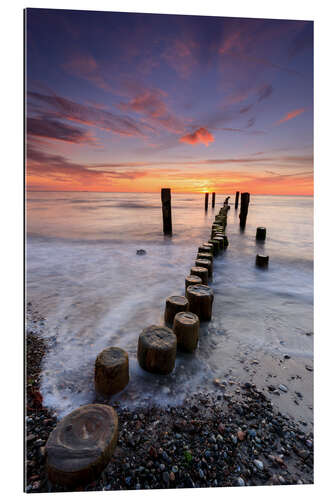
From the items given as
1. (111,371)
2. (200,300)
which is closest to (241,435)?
(111,371)

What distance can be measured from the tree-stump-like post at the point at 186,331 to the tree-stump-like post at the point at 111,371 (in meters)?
0.69

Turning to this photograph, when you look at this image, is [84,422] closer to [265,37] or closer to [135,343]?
[135,343]

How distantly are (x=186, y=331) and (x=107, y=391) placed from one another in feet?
3.00

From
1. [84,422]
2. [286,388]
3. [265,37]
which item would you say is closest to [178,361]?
[286,388]

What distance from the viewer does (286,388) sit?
2178mm

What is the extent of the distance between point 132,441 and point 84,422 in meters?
0.45

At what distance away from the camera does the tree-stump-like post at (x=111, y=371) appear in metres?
1.86

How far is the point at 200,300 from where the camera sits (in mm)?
3059

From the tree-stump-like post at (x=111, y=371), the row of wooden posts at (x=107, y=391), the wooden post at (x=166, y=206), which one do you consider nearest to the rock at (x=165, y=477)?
the row of wooden posts at (x=107, y=391)

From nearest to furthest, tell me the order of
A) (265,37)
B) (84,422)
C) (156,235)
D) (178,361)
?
(84,422) → (178,361) → (265,37) → (156,235)

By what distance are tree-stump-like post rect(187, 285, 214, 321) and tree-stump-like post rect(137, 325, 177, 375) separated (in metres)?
0.97

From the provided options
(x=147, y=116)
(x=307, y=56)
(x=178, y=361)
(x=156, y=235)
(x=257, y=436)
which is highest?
(x=147, y=116)

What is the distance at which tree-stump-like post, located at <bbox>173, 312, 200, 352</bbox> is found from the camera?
2402 millimetres

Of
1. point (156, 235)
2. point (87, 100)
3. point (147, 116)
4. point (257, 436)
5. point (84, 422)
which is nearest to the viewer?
point (84, 422)
